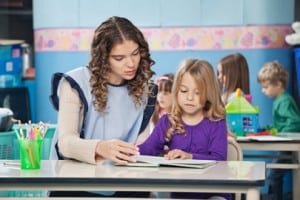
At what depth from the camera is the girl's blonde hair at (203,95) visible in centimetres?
255

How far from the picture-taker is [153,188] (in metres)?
1.96

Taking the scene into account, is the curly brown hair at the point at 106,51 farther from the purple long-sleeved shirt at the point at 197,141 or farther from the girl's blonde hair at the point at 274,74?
the girl's blonde hair at the point at 274,74

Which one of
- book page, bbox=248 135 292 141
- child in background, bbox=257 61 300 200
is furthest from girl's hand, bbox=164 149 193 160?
child in background, bbox=257 61 300 200

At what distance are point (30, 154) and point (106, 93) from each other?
356 mm

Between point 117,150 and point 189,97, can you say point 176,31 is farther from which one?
point 117,150

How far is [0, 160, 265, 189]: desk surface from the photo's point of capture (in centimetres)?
193

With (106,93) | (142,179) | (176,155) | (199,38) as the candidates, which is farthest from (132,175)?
(199,38)

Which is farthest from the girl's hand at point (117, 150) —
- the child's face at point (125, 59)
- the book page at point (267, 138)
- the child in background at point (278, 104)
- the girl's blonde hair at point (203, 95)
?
the child in background at point (278, 104)

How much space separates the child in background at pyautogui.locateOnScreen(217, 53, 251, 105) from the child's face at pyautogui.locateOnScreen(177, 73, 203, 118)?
5.38 ft

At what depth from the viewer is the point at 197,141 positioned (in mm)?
2529

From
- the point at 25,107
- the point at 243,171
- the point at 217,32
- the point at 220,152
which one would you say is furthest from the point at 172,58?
the point at 243,171

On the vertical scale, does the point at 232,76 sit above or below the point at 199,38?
below

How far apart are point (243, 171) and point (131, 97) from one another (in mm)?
541

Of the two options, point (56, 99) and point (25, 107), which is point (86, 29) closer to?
point (25, 107)
